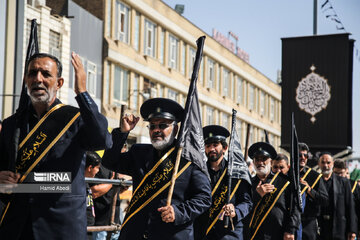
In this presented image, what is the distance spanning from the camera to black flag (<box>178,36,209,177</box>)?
19.3 feet

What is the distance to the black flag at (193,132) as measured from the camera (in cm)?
588

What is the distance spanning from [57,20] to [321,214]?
59.8 feet

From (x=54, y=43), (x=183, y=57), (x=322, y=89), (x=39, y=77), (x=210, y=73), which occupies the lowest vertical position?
(x=39, y=77)

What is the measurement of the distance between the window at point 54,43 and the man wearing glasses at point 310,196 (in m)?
17.8

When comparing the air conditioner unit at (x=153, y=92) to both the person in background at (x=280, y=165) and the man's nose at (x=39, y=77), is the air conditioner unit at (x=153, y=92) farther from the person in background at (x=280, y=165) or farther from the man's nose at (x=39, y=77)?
the man's nose at (x=39, y=77)

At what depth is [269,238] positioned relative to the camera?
8875 mm

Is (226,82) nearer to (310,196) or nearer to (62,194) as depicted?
(310,196)

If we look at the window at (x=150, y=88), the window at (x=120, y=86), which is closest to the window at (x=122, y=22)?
the window at (x=120, y=86)

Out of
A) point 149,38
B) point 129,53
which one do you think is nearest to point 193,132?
point 129,53

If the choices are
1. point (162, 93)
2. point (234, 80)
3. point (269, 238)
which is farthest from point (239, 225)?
point (234, 80)

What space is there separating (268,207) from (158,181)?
12.2 ft

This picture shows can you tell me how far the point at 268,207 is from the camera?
9.02m

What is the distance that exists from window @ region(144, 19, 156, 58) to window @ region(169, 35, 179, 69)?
258 cm

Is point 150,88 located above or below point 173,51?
below
